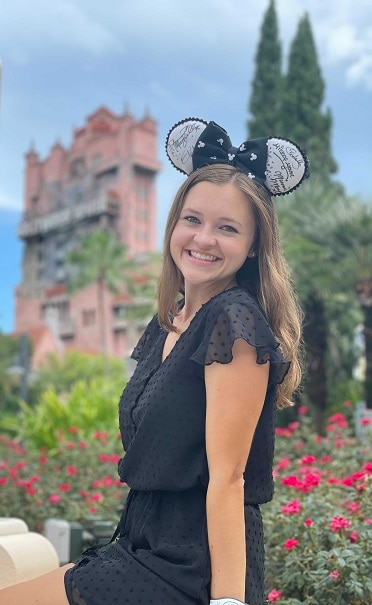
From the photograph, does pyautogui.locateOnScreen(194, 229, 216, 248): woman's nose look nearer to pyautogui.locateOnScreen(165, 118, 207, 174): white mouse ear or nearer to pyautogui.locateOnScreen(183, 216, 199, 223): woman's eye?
pyautogui.locateOnScreen(183, 216, 199, 223): woman's eye

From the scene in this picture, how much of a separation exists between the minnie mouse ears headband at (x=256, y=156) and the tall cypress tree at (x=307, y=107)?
23252 mm

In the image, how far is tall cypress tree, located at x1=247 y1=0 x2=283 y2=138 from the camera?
90.3ft

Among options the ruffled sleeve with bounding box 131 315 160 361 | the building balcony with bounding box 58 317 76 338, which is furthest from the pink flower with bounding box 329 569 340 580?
the building balcony with bounding box 58 317 76 338

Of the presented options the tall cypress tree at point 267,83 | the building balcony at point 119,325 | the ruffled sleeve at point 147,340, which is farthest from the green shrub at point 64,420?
the building balcony at point 119,325

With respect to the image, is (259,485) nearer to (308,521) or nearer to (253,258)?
(253,258)

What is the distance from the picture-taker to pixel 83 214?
218 feet

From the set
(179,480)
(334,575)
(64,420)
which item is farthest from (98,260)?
(179,480)

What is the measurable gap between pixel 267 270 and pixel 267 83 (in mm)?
28593

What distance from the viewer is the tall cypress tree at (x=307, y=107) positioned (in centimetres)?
2617

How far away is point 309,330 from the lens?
14234 mm

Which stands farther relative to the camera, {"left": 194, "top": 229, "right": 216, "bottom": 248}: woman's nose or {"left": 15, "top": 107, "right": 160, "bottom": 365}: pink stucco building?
{"left": 15, "top": 107, "right": 160, "bottom": 365}: pink stucco building

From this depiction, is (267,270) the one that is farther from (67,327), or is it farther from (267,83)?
(67,327)

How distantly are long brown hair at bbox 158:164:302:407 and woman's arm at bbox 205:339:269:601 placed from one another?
0.25 meters

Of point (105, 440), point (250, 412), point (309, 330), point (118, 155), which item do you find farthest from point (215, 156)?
point (118, 155)
